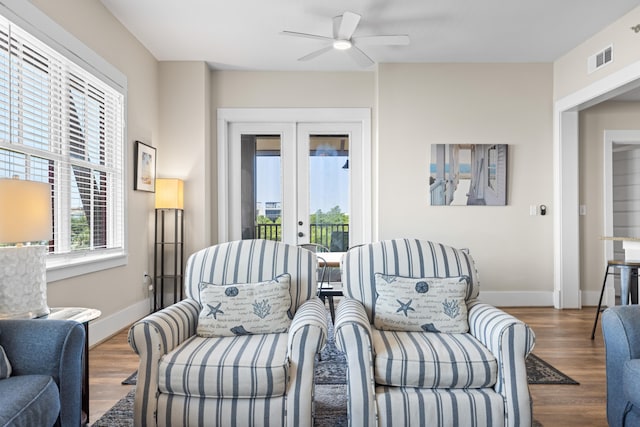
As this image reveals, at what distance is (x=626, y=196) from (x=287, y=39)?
4784 millimetres

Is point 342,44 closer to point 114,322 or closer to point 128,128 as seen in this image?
point 128,128

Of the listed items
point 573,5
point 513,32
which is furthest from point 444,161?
point 573,5

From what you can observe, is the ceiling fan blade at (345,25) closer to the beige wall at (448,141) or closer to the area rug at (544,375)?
the beige wall at (448,141)

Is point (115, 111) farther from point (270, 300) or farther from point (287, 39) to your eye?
point (270, 300)

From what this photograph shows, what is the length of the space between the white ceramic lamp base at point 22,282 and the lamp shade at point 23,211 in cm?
8

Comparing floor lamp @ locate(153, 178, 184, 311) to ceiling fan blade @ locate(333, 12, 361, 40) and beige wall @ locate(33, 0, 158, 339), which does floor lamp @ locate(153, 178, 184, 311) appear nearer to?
beige wall @ locate(33, 0, 158, 339)

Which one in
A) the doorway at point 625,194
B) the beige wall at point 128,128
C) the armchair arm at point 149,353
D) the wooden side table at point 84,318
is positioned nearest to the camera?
the armchair arm at point 149,353

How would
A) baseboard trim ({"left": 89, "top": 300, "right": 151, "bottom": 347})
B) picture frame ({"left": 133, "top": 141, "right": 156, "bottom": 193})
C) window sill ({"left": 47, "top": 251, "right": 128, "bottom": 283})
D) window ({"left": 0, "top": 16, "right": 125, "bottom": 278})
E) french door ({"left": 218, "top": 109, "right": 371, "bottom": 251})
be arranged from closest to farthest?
window ({"left": 0, "top": 16, "right": 125, "bottom": 278})
window sill ({"left": 47, "top": 251, "right": 128, "bottom": 283})
baseboard trim ({"left": 89, "top": 300, "right": 151, "bottom": 347})
picture frame ({"left": 133, "top": 141, "right": 156, "bottom": 193})
french door ({"left": 218, "top": 109, "right": 371, "bottom": 251})

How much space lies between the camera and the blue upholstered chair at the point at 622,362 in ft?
5.35

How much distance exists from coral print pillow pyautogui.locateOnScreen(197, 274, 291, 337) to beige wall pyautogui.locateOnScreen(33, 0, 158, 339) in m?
1.35

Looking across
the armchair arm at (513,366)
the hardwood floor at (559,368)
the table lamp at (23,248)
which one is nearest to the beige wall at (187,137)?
the hardwood floor at (559,368)

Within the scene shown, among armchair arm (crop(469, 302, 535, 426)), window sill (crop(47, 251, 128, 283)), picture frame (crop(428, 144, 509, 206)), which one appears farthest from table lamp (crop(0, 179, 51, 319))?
picture frame (crop(428, 144, 509, 206))

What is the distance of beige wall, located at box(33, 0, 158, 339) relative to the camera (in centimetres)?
290

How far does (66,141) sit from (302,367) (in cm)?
245
